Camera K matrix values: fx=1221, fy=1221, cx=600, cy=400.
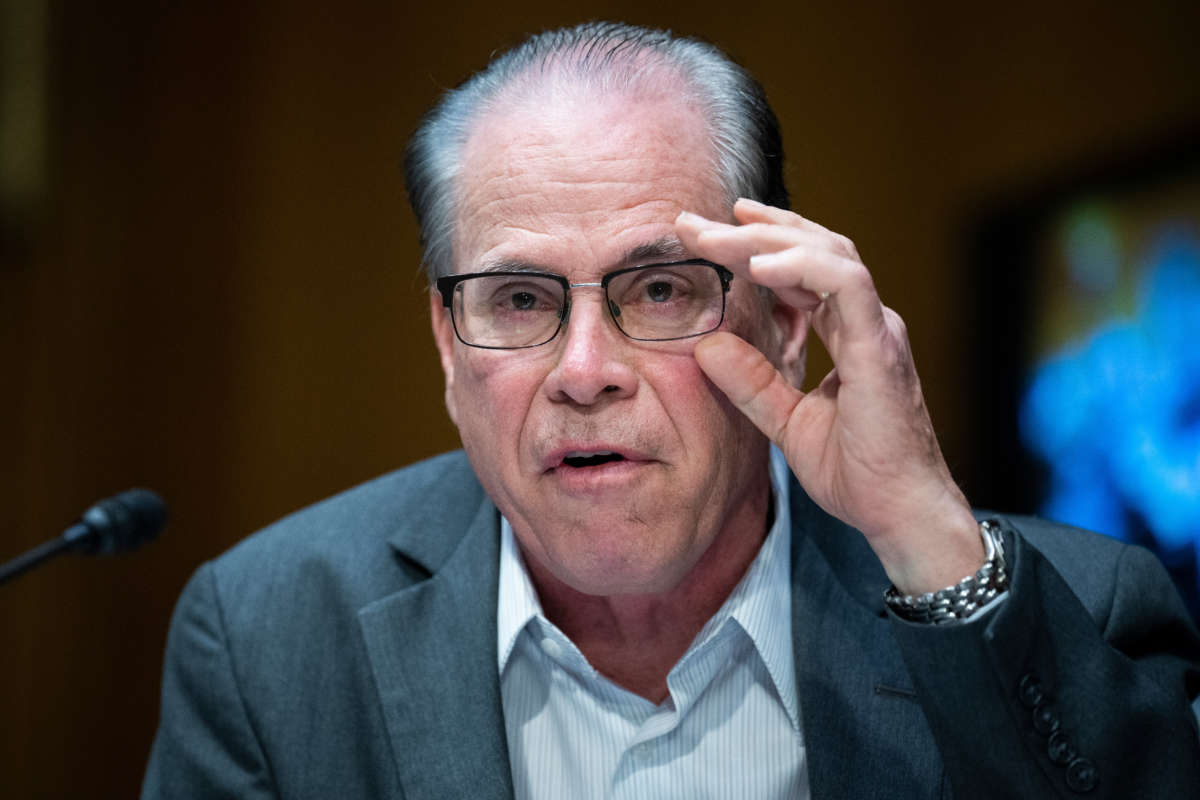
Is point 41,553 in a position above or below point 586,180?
below

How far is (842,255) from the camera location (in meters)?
1.46

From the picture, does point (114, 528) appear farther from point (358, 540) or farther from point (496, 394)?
point (496, 394)

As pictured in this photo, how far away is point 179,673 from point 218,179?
249 centimetres

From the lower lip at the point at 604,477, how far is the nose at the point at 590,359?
88 mm

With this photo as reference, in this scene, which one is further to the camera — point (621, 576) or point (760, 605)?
point (760, 605)

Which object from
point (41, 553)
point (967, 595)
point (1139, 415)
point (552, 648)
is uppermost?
point (41, 553)

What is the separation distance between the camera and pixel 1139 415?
3250mm

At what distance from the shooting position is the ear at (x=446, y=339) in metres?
1.85

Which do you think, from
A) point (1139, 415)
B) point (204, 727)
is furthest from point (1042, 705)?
point (1139, 415)

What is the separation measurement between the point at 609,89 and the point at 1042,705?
3.17 ft

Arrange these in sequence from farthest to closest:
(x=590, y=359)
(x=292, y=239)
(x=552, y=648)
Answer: (x=292, y=239) → (x=552, y=648) → (x=590, y=359)

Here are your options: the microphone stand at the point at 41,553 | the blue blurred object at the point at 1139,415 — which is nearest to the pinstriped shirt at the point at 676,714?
the microphone stand at the point at 41,553

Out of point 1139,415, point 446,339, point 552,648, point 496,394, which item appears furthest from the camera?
point 1139,415

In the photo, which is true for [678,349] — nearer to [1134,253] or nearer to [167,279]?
[1134,253]
